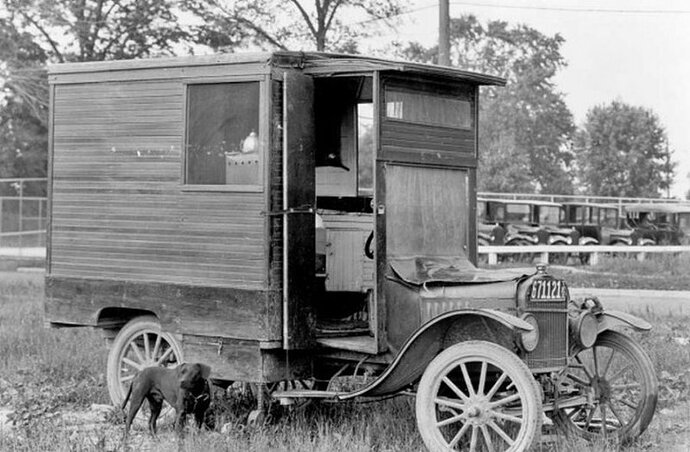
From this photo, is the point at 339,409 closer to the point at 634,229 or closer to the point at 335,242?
the point at 335,242

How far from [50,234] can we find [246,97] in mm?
2444

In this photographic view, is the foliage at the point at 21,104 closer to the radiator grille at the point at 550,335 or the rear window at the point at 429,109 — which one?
the rear window at the point at 429,109

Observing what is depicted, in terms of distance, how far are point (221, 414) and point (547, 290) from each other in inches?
111

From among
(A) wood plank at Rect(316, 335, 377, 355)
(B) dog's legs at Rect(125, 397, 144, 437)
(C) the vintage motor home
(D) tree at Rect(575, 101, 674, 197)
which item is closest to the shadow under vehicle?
(D) tree at Rect(575, 101, 674, 197)

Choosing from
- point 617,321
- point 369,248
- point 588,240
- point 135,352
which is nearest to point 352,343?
point 369,248

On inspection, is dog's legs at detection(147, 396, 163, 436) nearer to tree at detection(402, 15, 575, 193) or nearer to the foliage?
the foliage

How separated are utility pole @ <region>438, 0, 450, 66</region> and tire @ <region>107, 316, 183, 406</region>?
11469 millimetres

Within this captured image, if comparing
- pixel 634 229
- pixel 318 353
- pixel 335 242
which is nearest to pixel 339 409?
pixel 318 353

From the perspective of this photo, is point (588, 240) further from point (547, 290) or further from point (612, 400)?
point (547, 290)

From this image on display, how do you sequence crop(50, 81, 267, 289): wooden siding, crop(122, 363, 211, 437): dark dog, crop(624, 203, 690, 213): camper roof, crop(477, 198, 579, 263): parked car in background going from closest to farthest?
crop(122, 363, 211, 437): dark dog < crop(50, 81, 267, 289): wooden siding < crop(477, 198, 579, 263): parked car in background < crop(624, 203, 690, 213): camper roof

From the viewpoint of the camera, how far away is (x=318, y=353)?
8320mm

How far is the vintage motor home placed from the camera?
7.55 meters

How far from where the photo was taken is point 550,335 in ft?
24.7

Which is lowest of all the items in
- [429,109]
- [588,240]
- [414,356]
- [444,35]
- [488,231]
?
[414,356]
